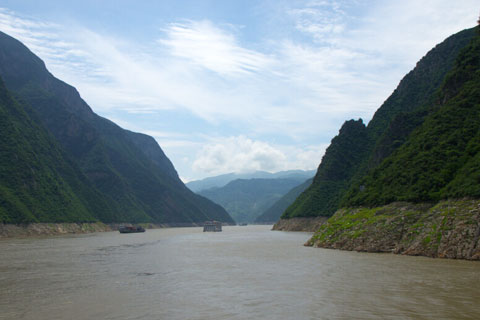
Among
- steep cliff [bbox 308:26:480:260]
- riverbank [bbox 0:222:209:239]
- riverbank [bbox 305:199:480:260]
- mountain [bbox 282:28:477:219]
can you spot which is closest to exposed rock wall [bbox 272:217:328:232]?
mountain [bbox 282:28:477:219]

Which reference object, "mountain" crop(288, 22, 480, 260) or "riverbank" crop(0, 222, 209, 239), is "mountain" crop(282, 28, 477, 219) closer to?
"mountain" crop(288, 22, 480, 260)

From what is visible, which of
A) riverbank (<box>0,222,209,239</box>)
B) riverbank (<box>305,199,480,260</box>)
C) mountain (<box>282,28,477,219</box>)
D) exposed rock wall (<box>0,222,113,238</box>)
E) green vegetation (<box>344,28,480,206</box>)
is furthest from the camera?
riverbank (<box>0,222,209,239</box>)

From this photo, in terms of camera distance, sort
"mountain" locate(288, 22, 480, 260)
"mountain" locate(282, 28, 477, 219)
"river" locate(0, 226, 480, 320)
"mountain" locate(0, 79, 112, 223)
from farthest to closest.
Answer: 1. "mountain" locate(0, 79, 112, 223)
2. "mountain" locate(282, 28, 477, 219)
3. "mountain" locate(288, 22, 480, 260)
4. "river" locate(0, 226, 480, 320)

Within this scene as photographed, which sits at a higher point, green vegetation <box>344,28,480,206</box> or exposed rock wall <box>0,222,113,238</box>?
green vegetation <box>344,28,480,206</box>

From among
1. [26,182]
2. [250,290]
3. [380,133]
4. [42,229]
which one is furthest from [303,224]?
[250,290]

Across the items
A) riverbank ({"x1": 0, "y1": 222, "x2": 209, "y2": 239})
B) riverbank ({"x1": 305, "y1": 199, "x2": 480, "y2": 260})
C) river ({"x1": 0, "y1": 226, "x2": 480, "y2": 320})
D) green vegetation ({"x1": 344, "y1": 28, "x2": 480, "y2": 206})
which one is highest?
green vegetation ({"x1": 344, "y1": 28, "x2": 480, "y2": 206})

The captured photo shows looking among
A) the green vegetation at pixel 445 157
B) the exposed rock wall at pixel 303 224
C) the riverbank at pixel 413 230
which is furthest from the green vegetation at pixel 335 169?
the riverbank at pixel 413 230

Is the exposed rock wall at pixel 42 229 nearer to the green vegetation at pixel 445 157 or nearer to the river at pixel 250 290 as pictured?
the river at pixel 250 290
